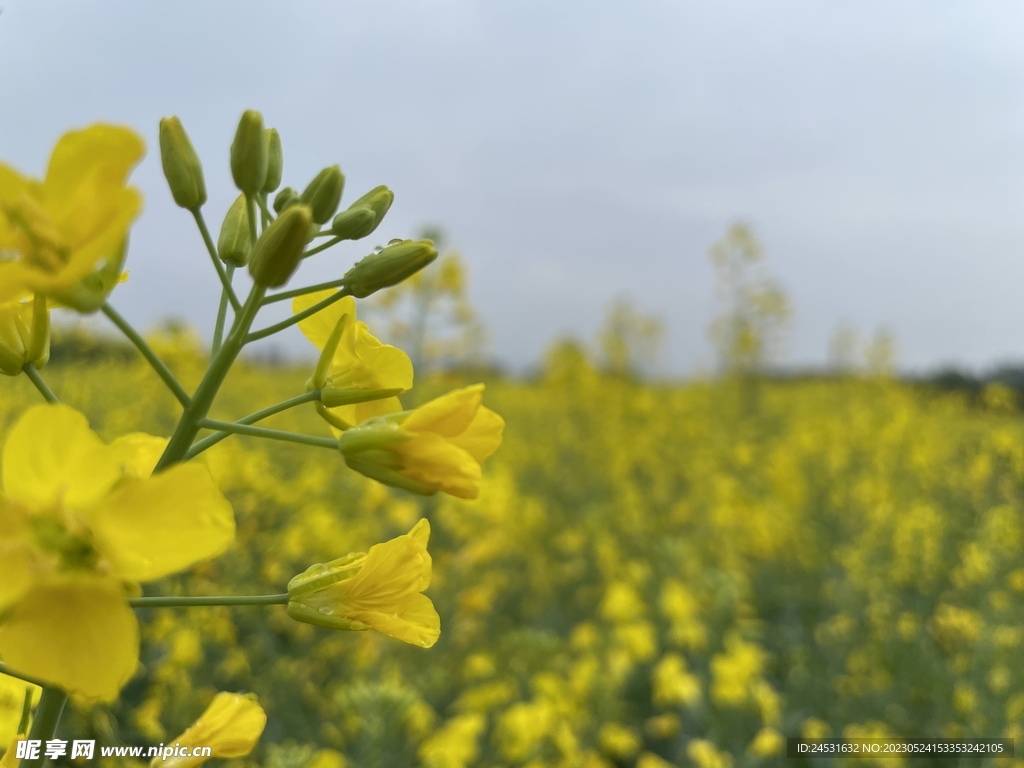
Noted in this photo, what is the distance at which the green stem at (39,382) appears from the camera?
1.95ft

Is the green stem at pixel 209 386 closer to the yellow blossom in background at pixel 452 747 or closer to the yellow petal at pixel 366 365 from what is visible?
the yellow petal at pixel 366 365

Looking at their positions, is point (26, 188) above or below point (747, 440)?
above

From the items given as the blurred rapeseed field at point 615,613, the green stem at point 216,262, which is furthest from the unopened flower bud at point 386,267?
the blurred rapeseed field at point 615,613

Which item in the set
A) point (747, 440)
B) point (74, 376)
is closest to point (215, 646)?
point (74, 376)

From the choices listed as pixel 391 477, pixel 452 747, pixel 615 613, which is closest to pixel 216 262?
pixel 391 477

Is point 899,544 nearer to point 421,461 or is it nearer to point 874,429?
point 874,429

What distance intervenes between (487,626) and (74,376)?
7.96 feet

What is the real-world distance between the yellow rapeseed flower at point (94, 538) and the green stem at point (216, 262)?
224 mm

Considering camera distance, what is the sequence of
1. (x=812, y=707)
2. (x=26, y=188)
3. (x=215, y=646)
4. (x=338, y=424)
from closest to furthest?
(x=26, y=188), (x=338, y=424), (x=215, y=646), (x=812, y=707)

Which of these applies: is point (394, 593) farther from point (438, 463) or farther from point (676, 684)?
point (676, 684)

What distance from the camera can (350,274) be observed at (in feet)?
2.25

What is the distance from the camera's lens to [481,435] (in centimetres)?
64

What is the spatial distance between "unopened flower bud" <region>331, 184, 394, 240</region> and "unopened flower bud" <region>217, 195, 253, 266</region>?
89mm

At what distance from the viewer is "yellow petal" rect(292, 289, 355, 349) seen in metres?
0.74
